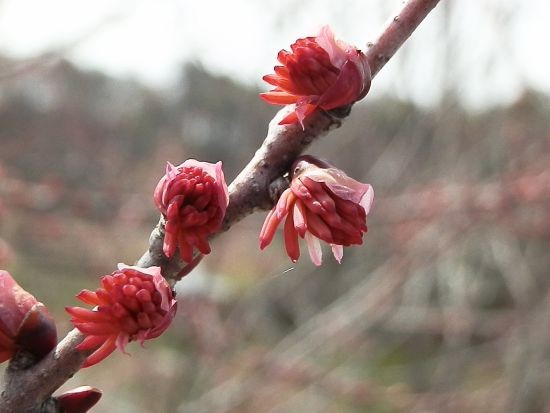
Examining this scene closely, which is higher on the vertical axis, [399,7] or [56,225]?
[56,225]

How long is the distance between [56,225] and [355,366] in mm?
2890

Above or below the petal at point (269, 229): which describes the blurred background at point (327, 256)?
above

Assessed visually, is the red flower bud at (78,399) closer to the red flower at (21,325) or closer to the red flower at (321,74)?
the red flower at (21,325)

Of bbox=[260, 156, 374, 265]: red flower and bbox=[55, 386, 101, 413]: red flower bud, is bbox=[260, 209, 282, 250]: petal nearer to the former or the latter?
bbox=[260, 156, 374, 265]: red flower

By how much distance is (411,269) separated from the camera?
2680 millimetres

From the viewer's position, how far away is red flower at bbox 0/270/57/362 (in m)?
0.54

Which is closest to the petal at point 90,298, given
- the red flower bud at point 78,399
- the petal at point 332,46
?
the red flower bud at point 78,399

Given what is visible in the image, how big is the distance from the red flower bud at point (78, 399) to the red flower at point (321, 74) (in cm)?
28

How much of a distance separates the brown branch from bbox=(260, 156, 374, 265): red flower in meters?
0.03

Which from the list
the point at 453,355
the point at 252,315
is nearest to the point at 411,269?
the point at 453,355

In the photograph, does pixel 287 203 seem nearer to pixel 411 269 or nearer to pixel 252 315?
pixel 411 269

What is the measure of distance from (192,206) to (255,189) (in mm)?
73

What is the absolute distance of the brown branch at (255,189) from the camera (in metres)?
0.53

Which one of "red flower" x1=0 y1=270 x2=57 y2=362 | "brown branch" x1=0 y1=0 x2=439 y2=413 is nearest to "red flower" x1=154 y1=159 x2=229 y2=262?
"brown branch" x1=0 y1=0 x2=439 y2=413
